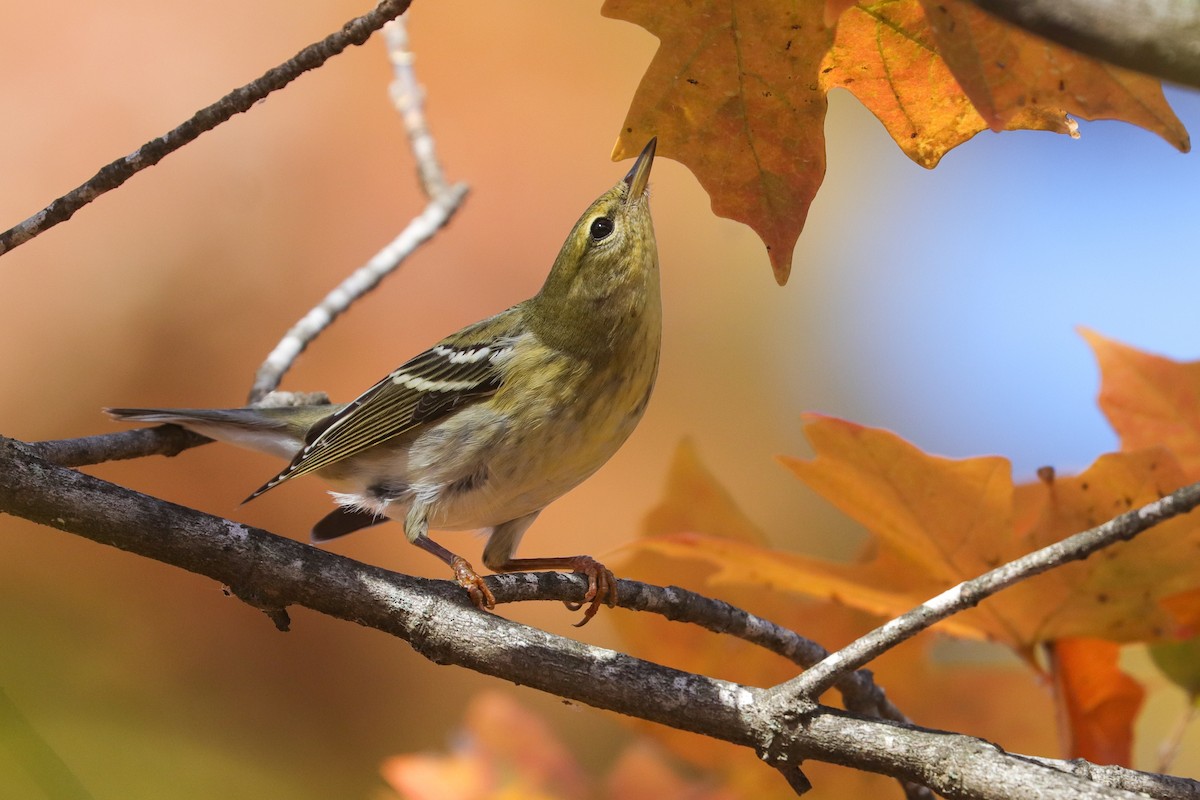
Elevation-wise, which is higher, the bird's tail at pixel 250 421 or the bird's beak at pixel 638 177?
the bird's beak at pixel 638 177

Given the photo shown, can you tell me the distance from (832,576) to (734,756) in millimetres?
390

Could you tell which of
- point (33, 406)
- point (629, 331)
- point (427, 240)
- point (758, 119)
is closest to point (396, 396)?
point (427, 240)

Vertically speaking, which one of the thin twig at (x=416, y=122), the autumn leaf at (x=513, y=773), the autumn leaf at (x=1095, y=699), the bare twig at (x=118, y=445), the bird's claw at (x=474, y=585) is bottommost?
the autumn leaf at (x=513, y=773)

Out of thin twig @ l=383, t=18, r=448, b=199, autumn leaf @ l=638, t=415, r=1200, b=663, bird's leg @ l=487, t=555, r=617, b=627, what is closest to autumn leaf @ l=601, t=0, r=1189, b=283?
autumn leaf @ l=638, t=415, r=1200, b=663

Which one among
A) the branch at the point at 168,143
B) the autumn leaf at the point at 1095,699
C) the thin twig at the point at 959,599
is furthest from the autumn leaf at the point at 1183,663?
the branch at the point at 168,143

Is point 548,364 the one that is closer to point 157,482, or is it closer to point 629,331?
point 629,331

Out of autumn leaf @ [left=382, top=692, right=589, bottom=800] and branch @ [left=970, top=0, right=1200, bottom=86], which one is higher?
branch @ [left=970, top=0, right=1200, bottom=86]

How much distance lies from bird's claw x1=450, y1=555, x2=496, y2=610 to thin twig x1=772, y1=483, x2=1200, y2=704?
0.89 feet

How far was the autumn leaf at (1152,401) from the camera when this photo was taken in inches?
40.5

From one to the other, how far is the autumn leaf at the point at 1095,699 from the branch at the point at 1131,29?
2.30 ft

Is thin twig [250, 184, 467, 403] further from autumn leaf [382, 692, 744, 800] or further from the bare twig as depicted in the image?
autumn leaf [382, 692, 744, 800]

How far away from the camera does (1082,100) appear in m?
0.70

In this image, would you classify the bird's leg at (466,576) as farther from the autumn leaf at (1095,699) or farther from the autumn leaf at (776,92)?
the autumn leaf at (1095,699)

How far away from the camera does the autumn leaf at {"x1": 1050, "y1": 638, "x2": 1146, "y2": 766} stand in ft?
3.26
